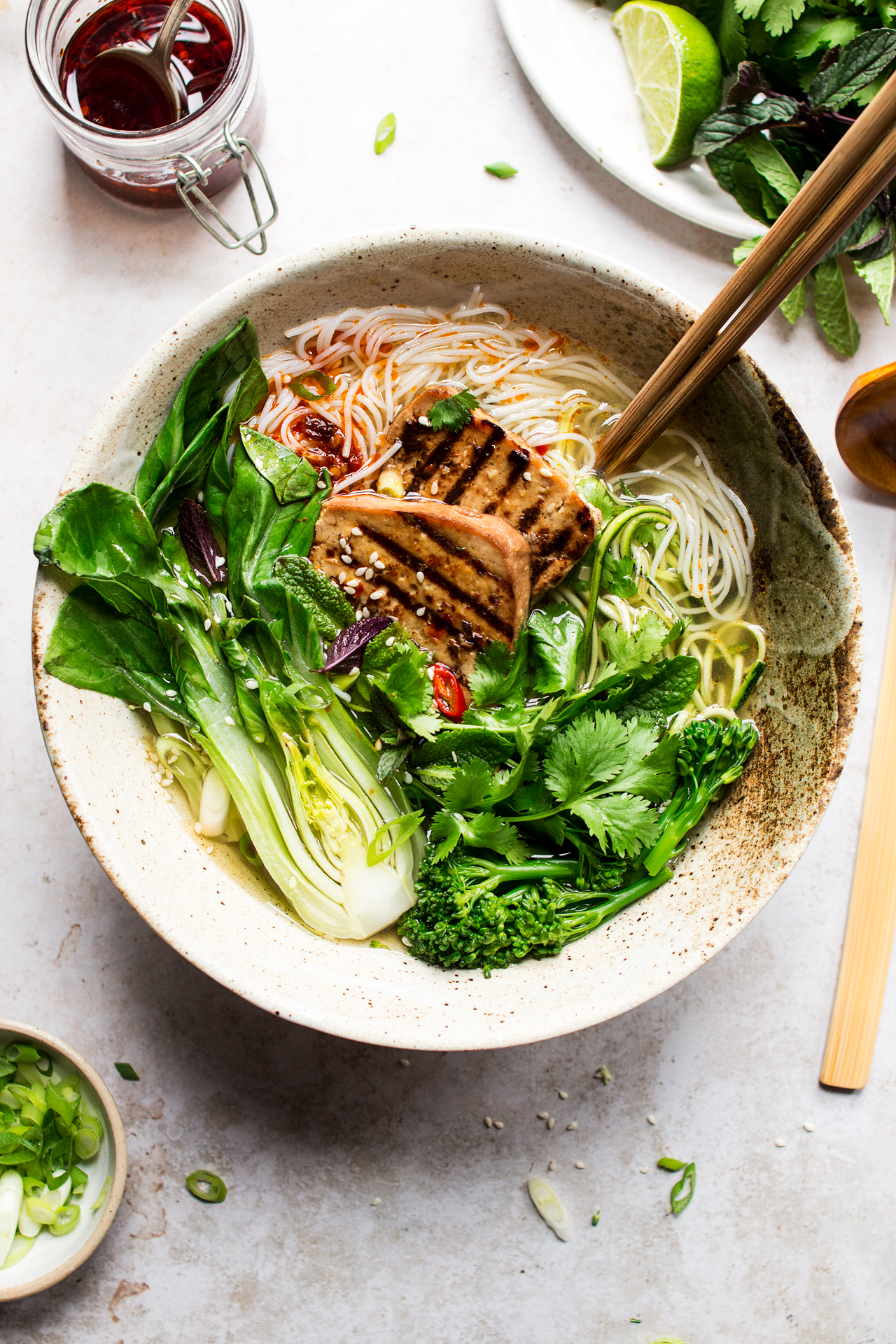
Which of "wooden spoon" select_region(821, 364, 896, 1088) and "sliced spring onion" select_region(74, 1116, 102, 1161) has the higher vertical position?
"wooden spoon" select_region(821, 364, 896, 1088)

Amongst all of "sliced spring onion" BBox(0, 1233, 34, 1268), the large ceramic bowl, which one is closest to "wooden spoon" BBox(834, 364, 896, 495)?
the large ceramic bowl

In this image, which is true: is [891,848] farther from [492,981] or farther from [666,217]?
[666,217]

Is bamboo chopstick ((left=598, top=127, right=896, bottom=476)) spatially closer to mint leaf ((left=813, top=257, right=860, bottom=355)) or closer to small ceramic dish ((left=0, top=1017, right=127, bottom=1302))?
mint leaf ((left=813, top=257, right=860, bottom=355))

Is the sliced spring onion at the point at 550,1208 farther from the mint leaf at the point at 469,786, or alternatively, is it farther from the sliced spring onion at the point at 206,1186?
the mint leaf at the point at 469,786

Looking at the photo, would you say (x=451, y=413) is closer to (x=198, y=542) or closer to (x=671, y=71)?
(x=198, y=542)

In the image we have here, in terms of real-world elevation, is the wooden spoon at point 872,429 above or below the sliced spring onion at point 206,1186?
above

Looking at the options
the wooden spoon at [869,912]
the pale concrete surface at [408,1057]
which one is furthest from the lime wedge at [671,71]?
the wooden spoon at [869,912]
